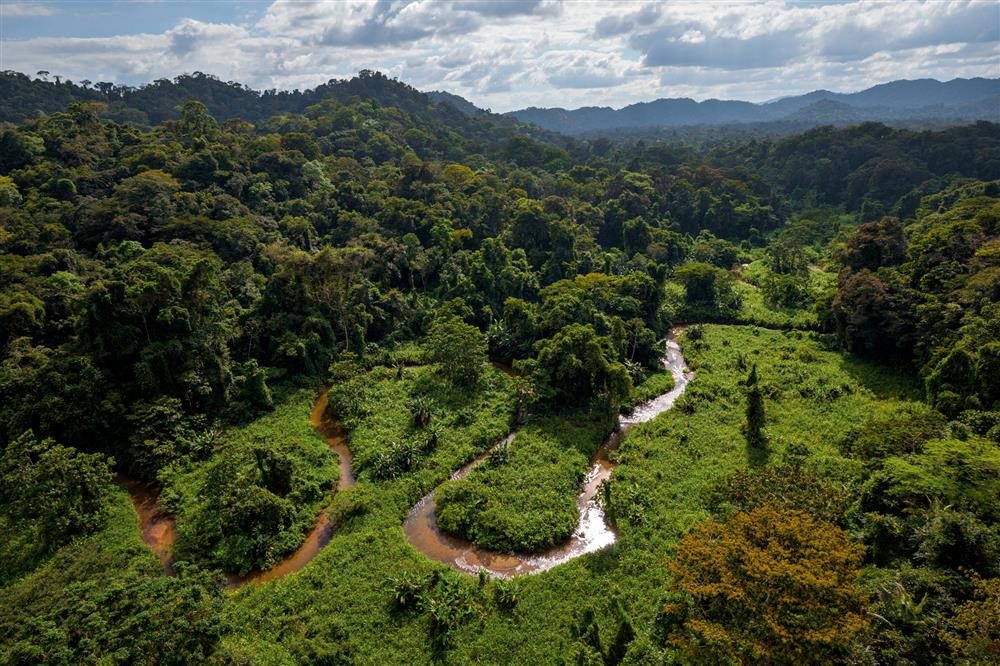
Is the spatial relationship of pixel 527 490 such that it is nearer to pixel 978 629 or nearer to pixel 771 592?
pixel 771 592

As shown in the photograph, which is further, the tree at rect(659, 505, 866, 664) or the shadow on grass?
the shadow on grass

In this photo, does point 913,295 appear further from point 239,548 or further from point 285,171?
point 285,171

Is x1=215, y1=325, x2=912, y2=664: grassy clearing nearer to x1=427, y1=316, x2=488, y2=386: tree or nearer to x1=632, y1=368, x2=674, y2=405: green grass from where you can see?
x1=632, y1=368, x2=674, y2=405: green grass

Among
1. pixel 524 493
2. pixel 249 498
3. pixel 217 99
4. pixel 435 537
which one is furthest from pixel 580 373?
pixel 217 99

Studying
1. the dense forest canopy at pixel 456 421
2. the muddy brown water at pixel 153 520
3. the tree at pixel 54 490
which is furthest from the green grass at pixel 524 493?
the tree at pixel 54 490

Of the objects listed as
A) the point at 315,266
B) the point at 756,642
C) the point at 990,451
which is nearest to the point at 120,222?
the point at 315,266

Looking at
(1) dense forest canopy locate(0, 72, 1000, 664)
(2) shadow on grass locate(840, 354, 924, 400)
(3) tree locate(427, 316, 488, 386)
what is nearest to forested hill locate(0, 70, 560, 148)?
(1) dense forest canopy locate(0, 72, 1000, 664)
